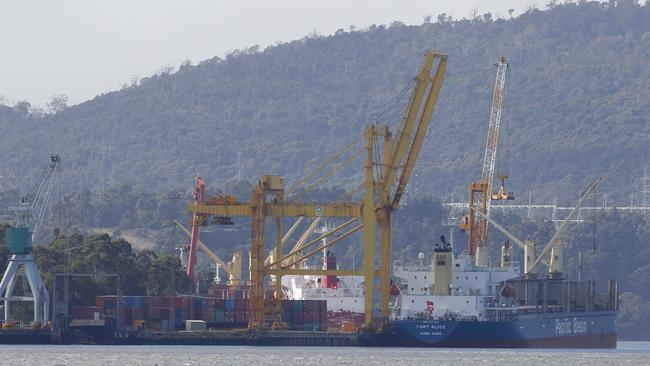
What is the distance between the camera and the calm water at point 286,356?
329ft

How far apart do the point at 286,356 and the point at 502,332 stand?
68.0ft

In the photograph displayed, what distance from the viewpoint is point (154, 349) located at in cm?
11531

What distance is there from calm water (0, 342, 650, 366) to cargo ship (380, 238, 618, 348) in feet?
5.41

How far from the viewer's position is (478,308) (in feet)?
412

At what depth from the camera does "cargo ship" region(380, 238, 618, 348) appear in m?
122

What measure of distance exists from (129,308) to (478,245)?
27672mm

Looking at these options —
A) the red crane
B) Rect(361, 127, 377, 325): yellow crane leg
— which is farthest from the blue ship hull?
the red crane

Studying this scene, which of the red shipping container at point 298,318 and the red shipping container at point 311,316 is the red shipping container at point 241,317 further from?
the red shipping container at point 311,316

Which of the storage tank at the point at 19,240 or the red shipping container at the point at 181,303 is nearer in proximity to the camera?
the storage tank at the point at 19,240

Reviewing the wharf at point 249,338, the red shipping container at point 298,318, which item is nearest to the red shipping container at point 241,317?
the red shipping container at point 298,318

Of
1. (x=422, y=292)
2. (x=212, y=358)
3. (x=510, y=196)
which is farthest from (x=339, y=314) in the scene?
(x=212, y=358)

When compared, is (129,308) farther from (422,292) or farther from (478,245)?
(478,245)

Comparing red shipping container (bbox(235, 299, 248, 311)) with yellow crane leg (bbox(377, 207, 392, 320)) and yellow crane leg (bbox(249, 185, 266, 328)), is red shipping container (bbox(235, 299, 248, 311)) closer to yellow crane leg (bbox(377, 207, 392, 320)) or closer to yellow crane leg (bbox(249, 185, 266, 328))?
yellow crane leg (bbox(249, 185, 266, 328))

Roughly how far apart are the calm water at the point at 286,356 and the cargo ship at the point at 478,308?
165cm
